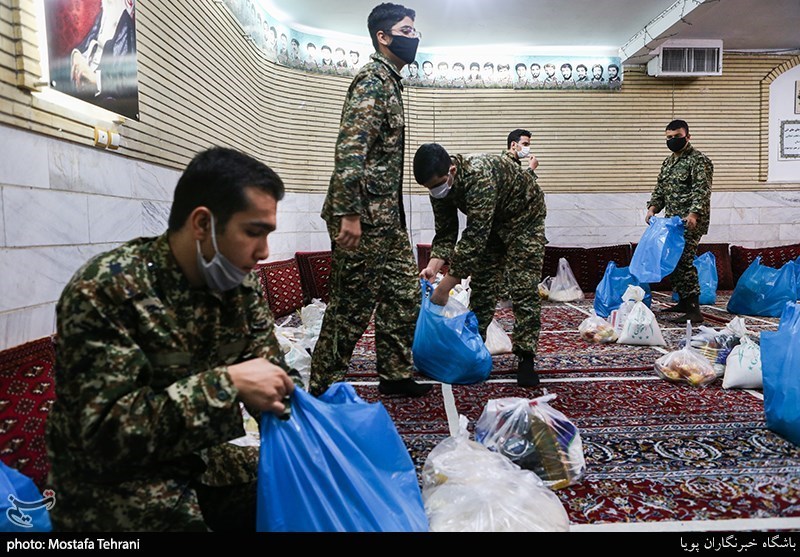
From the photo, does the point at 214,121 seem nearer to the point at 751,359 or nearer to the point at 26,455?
the point at 26,455

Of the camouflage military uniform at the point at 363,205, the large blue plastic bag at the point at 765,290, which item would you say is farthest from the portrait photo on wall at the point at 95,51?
the large blue plastic bag at the point at 765,290

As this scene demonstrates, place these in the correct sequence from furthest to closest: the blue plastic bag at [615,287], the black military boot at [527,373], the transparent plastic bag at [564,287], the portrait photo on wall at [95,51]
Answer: the transparent plastic bag at [564,287]
the blue plastic bag at [615,287]
the black military boot at [527,373]
the portrait photo on wall at [95,51]

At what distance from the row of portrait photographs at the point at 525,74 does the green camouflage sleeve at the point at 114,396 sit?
694 cm

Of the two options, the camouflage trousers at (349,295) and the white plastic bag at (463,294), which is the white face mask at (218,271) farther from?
the white plastic bag at (463,294)

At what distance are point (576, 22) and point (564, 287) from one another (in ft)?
10.5

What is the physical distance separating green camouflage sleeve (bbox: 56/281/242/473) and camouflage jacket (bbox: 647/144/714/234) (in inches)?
191

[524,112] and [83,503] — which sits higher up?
[524,112]

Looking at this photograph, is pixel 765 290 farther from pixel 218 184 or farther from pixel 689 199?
pixel 218 184

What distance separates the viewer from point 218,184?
1.06 metres

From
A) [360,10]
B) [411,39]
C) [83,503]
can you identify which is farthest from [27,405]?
[360,10]

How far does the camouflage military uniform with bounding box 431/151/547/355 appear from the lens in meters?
2.77

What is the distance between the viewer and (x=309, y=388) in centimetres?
251

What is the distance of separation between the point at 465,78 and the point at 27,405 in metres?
6.77

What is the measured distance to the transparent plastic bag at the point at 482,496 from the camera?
4.44ft
